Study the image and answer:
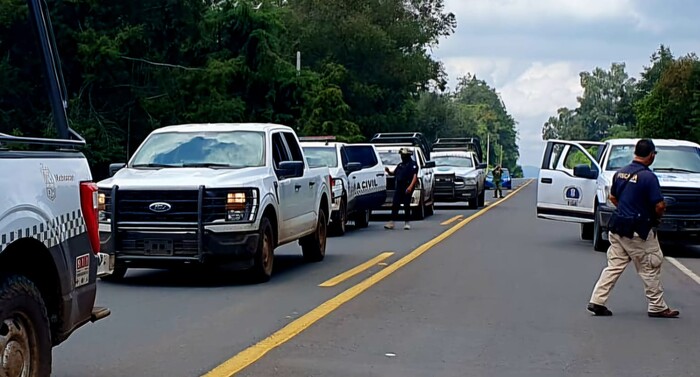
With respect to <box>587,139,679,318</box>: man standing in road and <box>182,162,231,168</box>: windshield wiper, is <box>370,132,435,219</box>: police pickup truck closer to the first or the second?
<box>182,162,231,168</box>: windshield wiper

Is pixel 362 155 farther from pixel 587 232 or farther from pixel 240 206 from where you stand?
pixel 240 206

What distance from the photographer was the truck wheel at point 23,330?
5.38 metres

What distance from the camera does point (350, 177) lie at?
20.9 m

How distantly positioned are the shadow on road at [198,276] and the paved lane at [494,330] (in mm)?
1609

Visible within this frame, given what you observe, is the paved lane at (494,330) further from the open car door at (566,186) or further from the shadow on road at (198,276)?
the open car door at (566,186)

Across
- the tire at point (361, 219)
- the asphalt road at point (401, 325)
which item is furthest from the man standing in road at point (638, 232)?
the tire at point (361, 219)

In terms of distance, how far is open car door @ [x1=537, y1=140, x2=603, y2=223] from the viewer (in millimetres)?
18172

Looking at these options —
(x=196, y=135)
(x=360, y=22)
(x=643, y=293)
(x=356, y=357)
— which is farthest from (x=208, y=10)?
(x=356, y=357)

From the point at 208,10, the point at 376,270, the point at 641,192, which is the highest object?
the point at 208,10

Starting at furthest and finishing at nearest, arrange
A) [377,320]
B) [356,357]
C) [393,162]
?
[393,162], [377,320], [356,357]

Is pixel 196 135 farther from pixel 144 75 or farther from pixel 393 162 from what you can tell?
pixel 144 75

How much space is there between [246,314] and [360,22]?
56.0 metres

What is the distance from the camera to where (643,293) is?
12062 millimetres

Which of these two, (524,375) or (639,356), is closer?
(524,375)
